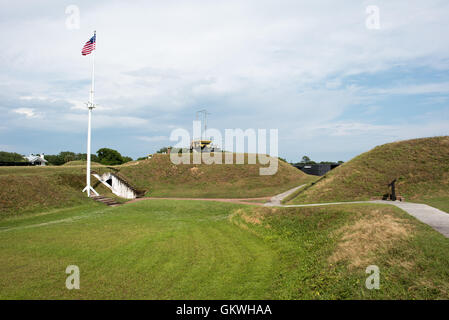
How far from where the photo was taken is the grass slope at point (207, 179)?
36.7 meters

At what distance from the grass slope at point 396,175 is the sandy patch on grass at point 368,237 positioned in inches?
434

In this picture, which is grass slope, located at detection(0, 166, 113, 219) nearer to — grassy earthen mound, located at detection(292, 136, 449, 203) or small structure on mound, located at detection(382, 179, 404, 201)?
grassy earthen mound, located at detection(292, 136, 449, 203)

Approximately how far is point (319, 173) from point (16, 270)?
4767 cm

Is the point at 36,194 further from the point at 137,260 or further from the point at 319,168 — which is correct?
the point at 319,168

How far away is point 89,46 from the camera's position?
24391 mm

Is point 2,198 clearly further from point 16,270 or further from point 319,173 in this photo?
point 319,173

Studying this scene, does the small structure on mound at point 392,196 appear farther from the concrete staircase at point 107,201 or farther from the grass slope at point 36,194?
the grass slope at point 36,194

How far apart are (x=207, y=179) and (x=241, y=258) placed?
31.3m

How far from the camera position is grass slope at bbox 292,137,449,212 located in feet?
67.2

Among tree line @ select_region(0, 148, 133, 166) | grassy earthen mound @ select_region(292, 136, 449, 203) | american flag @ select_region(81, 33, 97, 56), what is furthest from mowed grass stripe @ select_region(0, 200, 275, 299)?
tree line @ select_region(0, 148, 133, 166)

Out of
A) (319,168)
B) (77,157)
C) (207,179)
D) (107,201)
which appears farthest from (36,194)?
(77,157)

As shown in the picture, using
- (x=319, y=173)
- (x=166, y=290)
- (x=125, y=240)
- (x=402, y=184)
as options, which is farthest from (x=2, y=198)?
(x=319, y=173)

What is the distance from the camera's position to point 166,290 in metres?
7.52

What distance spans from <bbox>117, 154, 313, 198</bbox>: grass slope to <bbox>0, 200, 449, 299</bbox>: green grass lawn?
813 inches
